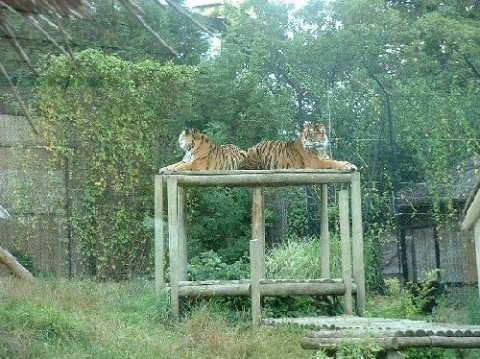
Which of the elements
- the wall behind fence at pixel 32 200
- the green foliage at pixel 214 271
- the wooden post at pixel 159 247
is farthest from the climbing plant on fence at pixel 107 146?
the wooden post at pixel 159 247

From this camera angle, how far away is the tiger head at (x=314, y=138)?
1211 centimetres

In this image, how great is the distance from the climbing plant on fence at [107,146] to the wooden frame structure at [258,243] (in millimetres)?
3333

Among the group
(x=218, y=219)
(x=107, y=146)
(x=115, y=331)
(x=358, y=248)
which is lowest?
(x=115, y=331)

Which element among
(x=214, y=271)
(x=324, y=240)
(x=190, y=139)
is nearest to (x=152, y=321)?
(x=214, y=271)

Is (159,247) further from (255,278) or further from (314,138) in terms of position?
(314,138)

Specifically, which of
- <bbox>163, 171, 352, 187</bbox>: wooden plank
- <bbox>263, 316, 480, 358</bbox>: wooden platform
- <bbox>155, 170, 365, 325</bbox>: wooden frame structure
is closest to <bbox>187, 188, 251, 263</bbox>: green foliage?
<bbox>155, 170, 365, 325</bbox>: wooden frame structure

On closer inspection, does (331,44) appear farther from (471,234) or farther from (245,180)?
(245,180)

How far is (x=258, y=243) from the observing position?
10.9 meters

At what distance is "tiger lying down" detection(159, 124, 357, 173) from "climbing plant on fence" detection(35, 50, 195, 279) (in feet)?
11.7

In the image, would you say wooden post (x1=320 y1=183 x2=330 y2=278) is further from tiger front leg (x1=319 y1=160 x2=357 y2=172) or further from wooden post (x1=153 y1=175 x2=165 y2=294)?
wooden post (x1=153 y1=175 x2=165 y2=294)

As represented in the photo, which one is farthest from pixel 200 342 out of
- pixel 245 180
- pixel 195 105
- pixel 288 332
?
pixel 195 105

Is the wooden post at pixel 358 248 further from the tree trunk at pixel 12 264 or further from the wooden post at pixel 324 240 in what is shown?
the tree trunk at pixel 12 264

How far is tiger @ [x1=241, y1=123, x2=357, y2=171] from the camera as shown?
1212cm

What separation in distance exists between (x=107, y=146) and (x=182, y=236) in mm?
3714
